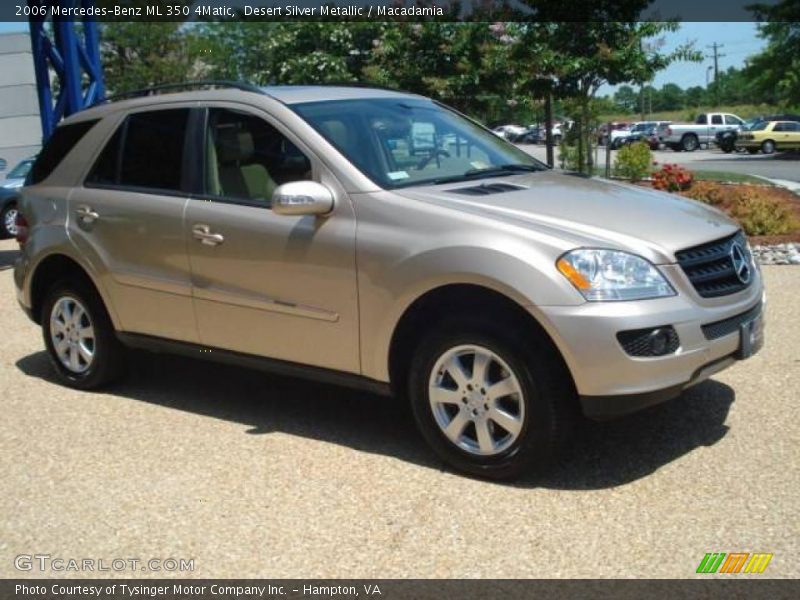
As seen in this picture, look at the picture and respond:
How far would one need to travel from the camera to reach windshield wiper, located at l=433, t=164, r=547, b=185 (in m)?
4.81

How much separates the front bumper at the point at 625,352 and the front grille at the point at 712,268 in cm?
8

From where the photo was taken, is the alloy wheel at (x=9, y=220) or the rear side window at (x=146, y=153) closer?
the rear side window at (x=146, y=153)

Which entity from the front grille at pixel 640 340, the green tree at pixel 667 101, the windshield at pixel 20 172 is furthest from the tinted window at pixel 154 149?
the green tree at pixel 667 101

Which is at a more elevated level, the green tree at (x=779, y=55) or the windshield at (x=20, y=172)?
the green tree at (x=779, y=55)

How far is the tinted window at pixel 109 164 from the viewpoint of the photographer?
18.6 ft

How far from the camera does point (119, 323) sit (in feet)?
18.5

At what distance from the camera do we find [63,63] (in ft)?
42.6

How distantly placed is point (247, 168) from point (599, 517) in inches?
103

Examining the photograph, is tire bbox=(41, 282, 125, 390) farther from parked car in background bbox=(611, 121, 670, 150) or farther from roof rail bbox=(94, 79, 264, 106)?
parked car in background bbox=(611, 121, 670, 150)

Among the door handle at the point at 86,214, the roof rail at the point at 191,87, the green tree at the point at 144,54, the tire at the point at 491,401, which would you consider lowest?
the tire at the point at 491,401

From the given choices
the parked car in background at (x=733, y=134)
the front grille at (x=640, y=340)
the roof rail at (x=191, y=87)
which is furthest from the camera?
the parked car in background at (x=733, y=134)

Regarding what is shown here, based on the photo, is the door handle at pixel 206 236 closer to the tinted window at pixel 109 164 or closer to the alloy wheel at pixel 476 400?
the tinted window at pixel 109 164

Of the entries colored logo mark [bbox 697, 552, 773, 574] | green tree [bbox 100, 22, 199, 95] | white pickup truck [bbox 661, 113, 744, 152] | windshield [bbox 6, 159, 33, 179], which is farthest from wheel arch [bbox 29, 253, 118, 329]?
white pickup truck [bbox 661, 113, 744, 152]

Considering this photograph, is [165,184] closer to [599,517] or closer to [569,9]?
[599,517]
